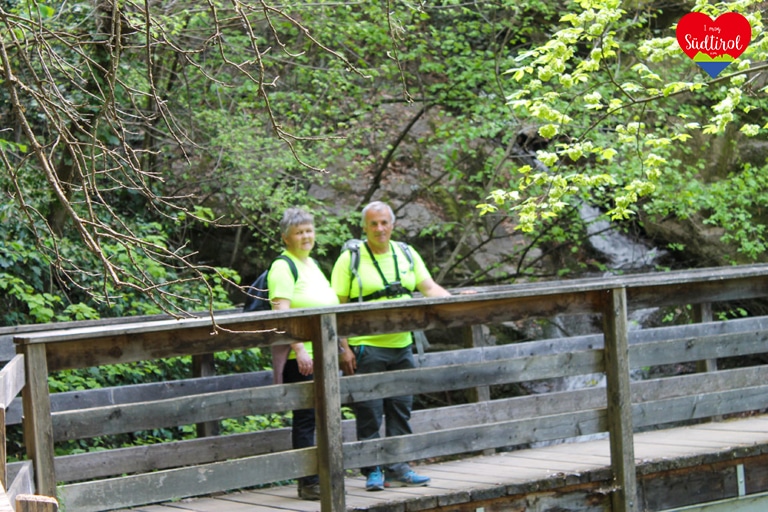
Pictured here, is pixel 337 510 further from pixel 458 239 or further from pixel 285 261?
pixel 458 239

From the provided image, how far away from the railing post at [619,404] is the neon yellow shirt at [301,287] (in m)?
1.62

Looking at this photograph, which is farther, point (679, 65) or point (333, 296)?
point (679, 65)

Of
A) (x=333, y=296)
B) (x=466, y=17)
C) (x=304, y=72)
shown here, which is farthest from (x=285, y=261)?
(x=466, y=17)

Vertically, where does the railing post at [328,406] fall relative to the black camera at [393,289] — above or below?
below

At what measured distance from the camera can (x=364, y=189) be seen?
40.8 ft

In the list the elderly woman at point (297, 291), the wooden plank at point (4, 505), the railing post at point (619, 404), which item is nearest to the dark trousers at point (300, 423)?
the elderly woman at point (297, 291)

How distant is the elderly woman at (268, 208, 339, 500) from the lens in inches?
215

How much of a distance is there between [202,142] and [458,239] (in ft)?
12.2

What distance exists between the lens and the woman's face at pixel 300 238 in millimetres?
5512

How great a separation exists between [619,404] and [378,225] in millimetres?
1746

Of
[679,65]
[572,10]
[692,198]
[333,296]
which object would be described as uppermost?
[572,10]

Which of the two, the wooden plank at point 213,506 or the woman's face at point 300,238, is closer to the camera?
the wooden plank at point 213,506

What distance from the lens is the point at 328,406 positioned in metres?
4.78

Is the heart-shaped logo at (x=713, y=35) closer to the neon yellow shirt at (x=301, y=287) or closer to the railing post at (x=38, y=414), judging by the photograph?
the neon yellow shirt at (x=301, y=287)
